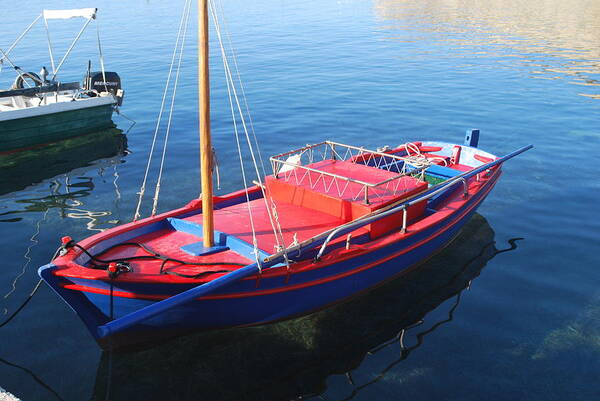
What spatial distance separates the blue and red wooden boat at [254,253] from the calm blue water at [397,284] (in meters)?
0.85

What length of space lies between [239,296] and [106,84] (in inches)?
853

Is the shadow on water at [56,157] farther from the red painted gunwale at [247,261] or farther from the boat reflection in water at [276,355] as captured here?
the boat reflection in water at [276,355]

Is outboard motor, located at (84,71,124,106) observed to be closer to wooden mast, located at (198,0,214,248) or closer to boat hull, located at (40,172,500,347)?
wooden mast, located at (198,0,214,248)

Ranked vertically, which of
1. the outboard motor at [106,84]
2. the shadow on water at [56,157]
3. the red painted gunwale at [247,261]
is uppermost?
the outboard motor at [106,84]

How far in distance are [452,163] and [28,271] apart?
13.8 meters

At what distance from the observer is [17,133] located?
2212 cm

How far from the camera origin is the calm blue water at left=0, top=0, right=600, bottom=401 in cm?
932

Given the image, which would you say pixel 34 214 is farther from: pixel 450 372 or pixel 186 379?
pixel 450 372

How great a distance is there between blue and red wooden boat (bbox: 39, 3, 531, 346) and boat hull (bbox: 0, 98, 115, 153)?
14.8 meters

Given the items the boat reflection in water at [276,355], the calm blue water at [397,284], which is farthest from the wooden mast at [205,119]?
the calm blue water at [397,284]

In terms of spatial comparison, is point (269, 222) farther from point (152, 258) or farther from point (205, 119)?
point (205, 119)

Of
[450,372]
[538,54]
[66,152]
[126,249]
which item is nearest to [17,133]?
[66,152]

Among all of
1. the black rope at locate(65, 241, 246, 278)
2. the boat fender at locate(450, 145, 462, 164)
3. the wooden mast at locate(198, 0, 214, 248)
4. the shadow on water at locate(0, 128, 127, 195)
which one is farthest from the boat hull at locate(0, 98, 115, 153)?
the boat fender at locate(450, 145, 462, 164)

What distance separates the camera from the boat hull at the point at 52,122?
2195cm
